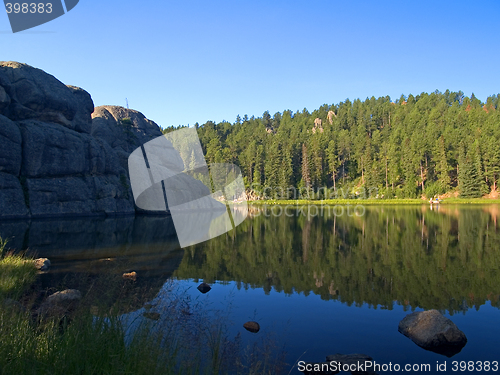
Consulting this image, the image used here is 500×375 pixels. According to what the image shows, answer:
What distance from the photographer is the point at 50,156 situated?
41.6 meters

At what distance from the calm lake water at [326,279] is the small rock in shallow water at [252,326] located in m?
0.15

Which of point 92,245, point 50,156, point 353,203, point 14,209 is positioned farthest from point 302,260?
point 353,203

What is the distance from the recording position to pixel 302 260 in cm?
1752

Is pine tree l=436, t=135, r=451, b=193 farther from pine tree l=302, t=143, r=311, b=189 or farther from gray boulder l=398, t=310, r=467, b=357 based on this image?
gray boulder l=398, t=310, r=467, b=357

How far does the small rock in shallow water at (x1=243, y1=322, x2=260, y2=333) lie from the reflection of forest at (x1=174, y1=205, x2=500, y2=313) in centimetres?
378

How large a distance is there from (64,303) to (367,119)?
15008 cm

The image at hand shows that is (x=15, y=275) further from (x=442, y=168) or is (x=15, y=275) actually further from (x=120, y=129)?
(x=442, y=168)

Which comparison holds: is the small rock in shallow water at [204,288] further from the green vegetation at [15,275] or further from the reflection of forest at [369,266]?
the green vegetation at [15,275]

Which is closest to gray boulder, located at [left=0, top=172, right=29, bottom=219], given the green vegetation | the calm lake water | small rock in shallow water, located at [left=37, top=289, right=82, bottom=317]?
the calm lake water

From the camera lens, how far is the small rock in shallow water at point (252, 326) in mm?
8773

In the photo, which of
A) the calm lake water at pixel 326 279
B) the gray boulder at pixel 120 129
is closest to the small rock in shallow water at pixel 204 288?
the calm lake water at pixel 326 279

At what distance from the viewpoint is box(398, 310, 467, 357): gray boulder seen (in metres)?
Answer: 7.86

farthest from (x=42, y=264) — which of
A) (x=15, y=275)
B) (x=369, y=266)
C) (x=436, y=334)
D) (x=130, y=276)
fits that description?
(x=436, y=334)

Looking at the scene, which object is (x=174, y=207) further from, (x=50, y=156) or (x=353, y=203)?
(x=353, y=203)
